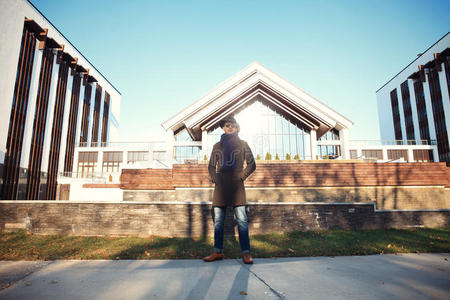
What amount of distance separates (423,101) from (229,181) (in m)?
49.1

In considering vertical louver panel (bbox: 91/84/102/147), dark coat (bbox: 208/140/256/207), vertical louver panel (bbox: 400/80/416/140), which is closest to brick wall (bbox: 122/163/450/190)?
dark coat (bbox: 208/140/256/207)

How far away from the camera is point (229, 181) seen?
3826 millimetres

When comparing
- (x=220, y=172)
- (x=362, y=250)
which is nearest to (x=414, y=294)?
(x=362, y=250)

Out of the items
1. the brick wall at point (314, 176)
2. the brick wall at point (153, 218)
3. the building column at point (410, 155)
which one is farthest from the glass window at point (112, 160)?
the building column at point (410, 155)

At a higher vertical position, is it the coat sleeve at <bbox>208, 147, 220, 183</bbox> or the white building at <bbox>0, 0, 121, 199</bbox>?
the white building at <bbox>0, 0, 121, 199</bbox>

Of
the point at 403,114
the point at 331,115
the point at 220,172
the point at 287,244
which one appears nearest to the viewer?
the point at 220,172

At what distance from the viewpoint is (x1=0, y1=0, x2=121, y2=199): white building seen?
84.7 ft

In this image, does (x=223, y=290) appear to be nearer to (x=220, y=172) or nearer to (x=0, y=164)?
(x=220, y=172)

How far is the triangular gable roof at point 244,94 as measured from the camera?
17.3 meters

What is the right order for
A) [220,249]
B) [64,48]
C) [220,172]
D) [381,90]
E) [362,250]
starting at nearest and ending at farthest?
[220,249] < [220,172] < [362,250] < [64,48] < [381,90]

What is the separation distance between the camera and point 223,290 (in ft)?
7.55

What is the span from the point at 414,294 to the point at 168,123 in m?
17.0

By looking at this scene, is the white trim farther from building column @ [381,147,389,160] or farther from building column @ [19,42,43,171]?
building column @ [381,147,389,160]

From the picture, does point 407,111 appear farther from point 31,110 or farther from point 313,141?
point 31,110
